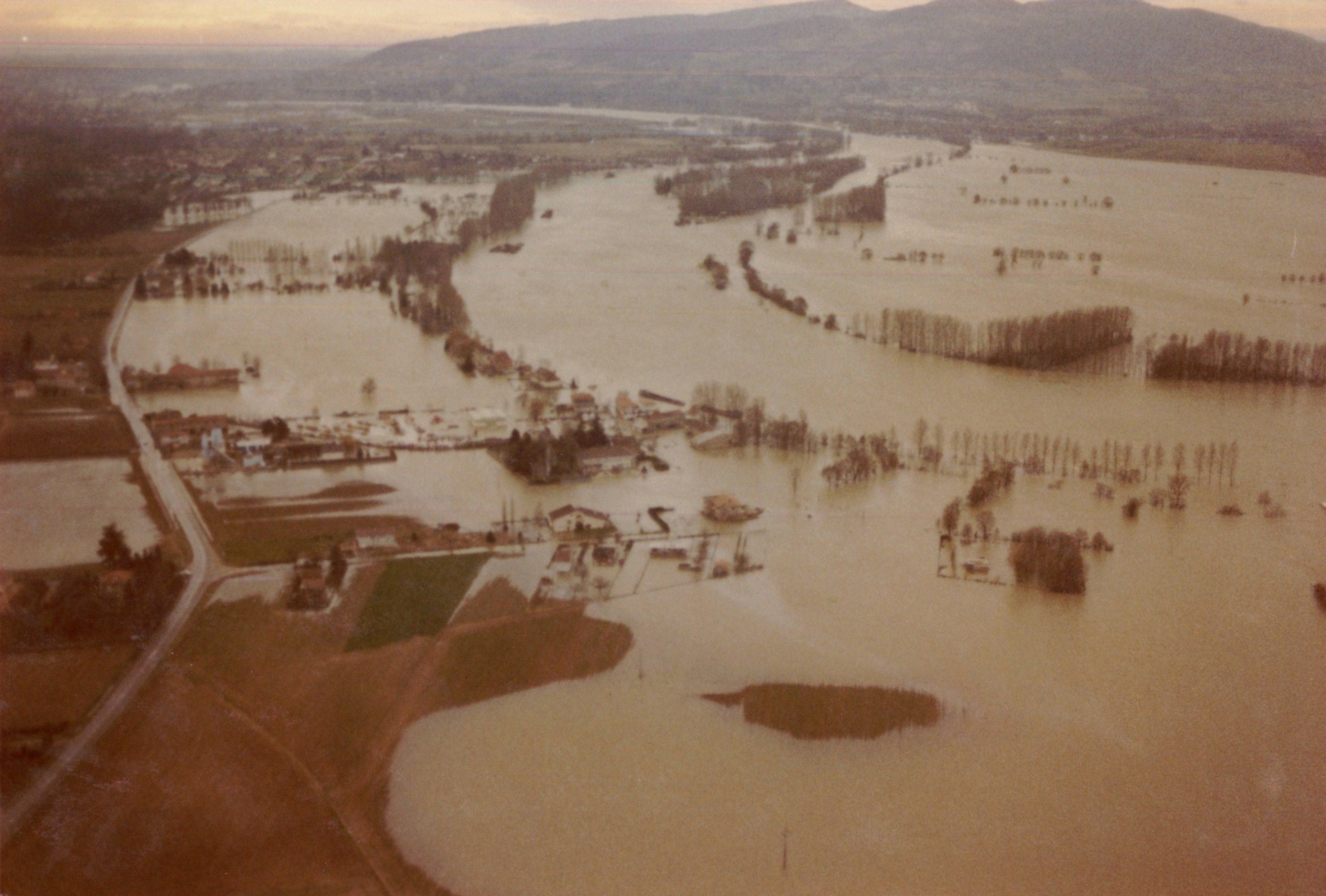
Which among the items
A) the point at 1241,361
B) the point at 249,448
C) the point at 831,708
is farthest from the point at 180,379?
the point at 1241,361

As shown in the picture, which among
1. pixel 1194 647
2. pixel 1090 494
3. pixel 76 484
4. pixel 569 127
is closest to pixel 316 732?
pixel 76 484

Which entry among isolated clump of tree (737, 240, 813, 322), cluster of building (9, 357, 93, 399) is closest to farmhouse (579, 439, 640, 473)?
cluster of building (9, 357, 93, 399)

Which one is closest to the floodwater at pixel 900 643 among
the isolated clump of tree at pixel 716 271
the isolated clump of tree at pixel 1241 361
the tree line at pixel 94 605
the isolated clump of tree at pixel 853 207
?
the isolated clump of tree at pixel 1241 361

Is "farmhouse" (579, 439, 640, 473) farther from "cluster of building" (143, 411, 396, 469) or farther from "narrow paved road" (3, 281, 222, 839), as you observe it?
"narrow paved road" (3, 281, 222, 839)

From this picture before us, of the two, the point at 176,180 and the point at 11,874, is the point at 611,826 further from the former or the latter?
the point at 176,180

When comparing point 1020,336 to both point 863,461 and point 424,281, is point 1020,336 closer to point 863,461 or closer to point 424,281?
point 863,461
